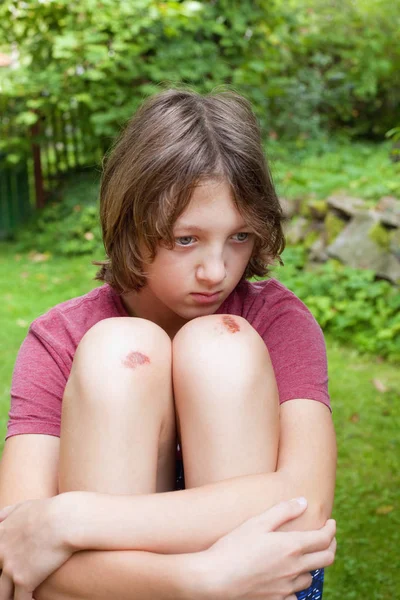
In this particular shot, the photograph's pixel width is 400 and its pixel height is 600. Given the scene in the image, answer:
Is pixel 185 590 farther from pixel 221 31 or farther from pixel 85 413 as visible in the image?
pixel 221 31

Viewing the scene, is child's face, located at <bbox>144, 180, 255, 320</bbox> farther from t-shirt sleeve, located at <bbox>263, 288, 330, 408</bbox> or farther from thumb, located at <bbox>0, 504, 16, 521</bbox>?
thumb, located at <bbox>0, 504, 16, 521</bbox>

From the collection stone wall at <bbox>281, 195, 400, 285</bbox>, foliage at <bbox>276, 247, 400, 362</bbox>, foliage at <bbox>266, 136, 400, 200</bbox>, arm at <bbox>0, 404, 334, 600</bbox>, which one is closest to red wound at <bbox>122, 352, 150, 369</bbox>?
arm at <bbox>0, 404, 334, 600</bbox>

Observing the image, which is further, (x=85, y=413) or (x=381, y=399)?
(x=381, y=399)

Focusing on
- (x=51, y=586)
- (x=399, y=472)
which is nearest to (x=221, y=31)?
(x=399, y=472)

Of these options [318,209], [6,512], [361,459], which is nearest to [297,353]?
[6,512]

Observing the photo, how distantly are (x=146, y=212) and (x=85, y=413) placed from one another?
0.43 metres

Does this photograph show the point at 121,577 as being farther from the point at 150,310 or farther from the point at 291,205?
the point at 291,205

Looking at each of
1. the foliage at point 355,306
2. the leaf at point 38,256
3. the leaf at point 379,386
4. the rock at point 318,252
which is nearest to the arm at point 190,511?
the leaf at point 379,386

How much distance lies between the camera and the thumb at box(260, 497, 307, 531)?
1329mm

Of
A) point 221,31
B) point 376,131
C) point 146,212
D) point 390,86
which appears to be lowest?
point 376,131

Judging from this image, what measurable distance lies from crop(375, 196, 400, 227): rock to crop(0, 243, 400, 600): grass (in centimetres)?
87

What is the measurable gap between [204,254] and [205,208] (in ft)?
0.30

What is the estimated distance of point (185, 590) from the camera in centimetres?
125

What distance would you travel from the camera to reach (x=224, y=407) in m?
1.42
